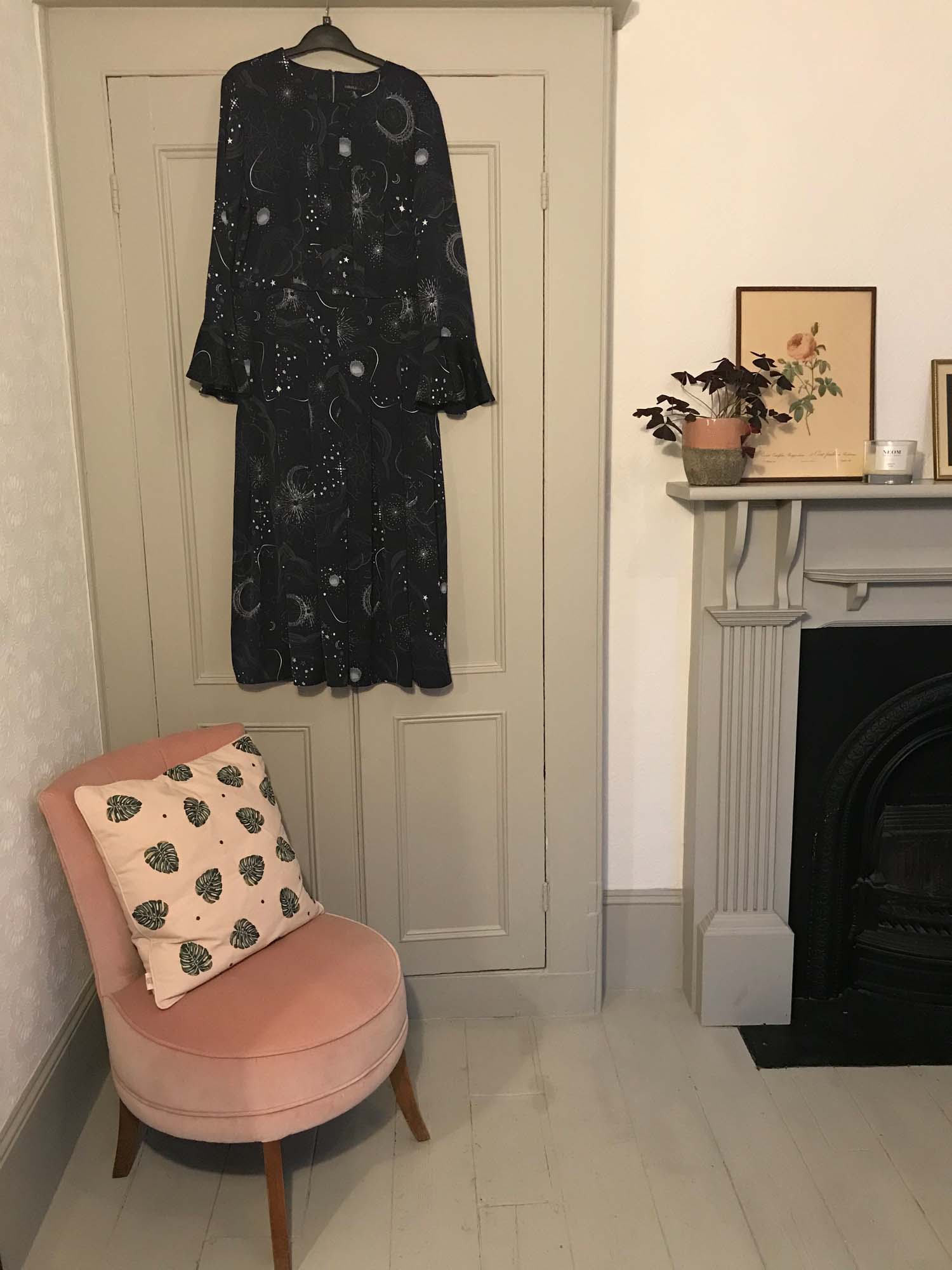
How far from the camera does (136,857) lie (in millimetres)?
1855

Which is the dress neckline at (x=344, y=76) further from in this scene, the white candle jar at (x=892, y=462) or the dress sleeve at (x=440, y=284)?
the white candle jar at (x=892, y=462)

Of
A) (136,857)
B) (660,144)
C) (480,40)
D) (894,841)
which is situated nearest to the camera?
(136,857)

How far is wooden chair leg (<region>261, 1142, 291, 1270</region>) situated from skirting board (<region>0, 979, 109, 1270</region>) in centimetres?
45

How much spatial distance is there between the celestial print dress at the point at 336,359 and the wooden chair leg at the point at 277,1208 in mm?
937

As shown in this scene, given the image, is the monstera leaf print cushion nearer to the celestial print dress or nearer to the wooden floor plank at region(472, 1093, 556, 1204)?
the celestial print dress

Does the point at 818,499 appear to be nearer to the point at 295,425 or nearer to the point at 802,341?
the point at 802,341

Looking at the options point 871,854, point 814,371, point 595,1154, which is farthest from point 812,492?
point 595,1154

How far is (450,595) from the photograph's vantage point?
235 centimetres

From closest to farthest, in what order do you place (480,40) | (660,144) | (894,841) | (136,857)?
1. (136,857)
2. (480,40)
3. (660,144)
4. (894,841)

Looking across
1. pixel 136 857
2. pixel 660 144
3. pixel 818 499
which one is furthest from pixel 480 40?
pixel 136 857

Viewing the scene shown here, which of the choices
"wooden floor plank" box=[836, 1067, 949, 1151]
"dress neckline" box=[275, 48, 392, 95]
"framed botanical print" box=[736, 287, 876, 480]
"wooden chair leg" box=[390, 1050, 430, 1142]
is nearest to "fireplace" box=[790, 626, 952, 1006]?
"wooden floor plank" box=[836, 1067, 949, 1151]

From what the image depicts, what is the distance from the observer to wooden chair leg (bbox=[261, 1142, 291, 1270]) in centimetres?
175

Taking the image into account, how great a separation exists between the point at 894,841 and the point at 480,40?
6.83 feet

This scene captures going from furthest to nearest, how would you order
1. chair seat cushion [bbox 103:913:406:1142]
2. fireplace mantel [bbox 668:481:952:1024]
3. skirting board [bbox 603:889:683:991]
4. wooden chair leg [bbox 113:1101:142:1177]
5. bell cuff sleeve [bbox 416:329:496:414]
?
skirting board [bbox 603:889:683:991] < fireplace mantel [bbox 668:481:952:1024] < bell cuff sleeve [bbox 416:329:496:414] < wooden chair leg [bbox 113:1101:142:1177] < chair seat cushion [bbox 103:913:406:1142]
